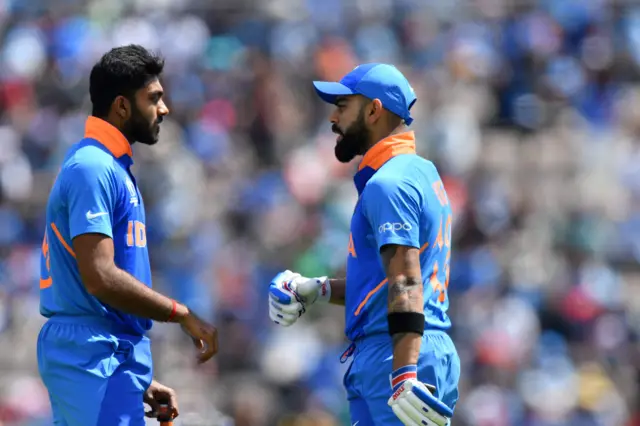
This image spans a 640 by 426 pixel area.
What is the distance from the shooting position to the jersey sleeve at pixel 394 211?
5785mm

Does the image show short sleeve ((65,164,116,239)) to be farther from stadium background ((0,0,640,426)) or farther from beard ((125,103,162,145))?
stadium background ((0,0,640,426))

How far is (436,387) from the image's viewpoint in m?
5.91

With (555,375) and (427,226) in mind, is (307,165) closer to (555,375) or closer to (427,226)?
(555,375)

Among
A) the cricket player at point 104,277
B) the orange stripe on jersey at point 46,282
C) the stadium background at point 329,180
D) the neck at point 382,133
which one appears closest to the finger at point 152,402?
the cricket player at point 104,277

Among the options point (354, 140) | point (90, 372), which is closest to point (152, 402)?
point (90, 372)

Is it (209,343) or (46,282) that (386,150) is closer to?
(209,343)

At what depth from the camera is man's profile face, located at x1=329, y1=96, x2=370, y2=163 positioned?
629 cm

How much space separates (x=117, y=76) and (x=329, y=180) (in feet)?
27.7

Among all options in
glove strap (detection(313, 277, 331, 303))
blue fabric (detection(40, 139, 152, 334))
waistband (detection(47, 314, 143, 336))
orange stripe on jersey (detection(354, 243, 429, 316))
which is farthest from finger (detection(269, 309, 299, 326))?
waistband (detection(47, 314, 143, 336))

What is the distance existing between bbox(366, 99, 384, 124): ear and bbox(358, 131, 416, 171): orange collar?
0.42ft

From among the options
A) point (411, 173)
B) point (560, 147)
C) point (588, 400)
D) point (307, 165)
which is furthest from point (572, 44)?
point (411, 173)

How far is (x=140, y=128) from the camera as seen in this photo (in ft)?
20.3

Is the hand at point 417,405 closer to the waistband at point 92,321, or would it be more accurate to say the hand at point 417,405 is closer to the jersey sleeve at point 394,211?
the jersey sleeve at point 394,211

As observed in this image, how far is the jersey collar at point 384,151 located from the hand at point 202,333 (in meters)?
1.02
